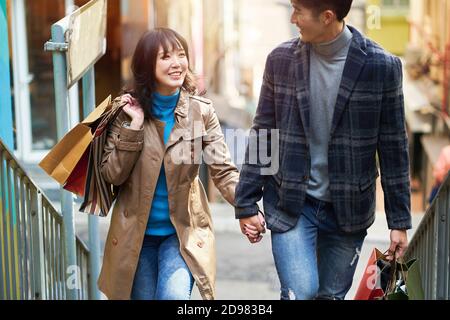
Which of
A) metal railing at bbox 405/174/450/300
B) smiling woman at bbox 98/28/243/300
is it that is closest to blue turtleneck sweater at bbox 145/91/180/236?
smiling woman at bbox 98/28/243/300

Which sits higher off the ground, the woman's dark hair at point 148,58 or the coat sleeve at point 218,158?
the woman's dark hair at point 148,58

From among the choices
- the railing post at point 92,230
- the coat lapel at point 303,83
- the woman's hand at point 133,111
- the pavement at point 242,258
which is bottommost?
the pavement at point 242,258

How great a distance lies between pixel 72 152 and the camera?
13.3ft

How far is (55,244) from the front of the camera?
4.70 meters

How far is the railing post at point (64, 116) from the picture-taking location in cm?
419

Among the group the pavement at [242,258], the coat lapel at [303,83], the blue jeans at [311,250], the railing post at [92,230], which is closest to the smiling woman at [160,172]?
the blue jeans at [311,250]

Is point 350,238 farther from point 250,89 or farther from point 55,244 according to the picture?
point 250,89

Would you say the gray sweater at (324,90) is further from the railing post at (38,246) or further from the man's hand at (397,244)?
the railing post at (38,246)

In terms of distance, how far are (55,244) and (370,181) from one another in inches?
65.1

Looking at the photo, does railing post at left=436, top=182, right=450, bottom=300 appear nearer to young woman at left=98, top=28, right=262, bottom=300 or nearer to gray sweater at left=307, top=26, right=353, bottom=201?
gray sweater at left=307, top=26, right=353, bottom=201

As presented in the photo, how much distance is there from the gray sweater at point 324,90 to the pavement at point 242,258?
2.92 metres

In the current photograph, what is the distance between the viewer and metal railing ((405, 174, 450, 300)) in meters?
4.39

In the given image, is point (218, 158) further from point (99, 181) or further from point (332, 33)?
point (332, 33)

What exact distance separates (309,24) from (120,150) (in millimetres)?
931
